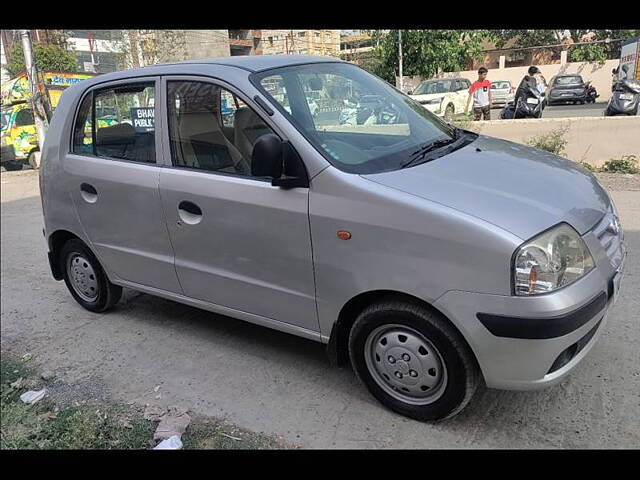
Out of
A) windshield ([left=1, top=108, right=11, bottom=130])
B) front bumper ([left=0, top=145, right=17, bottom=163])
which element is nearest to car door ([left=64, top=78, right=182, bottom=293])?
front bumper ([left=0, top=145, right=17, bottom=163])

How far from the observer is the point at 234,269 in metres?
3.30

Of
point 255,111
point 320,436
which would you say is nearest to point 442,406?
point 320,436

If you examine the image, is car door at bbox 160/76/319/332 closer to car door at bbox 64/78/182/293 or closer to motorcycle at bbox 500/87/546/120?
car door at bbox 64/78/182/293

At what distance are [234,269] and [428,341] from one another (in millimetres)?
1273

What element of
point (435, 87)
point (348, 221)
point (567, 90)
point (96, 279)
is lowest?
point (567, 90)

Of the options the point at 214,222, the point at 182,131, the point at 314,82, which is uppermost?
the point at 314,82

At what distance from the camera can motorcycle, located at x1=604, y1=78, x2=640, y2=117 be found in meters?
9.98

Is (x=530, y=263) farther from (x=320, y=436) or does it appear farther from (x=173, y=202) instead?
(x=173, y=202)

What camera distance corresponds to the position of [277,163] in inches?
111

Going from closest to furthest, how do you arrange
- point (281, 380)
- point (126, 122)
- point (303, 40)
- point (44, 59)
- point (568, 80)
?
point (281, 380)
point (126, 122)
point (303, 40)
point (44, 59)
point (568, 80)

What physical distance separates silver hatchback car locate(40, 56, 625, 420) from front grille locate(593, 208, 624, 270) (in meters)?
0.01

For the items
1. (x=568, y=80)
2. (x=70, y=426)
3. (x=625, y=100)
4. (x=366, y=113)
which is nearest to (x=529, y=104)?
(x=625, y=100)

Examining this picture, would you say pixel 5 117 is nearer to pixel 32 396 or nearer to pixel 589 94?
pixel 32 396

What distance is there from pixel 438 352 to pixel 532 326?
0.49 m
